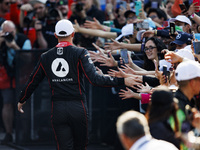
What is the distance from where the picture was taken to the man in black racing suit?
693 cm

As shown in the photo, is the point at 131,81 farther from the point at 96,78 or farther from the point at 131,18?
the point at 131,18

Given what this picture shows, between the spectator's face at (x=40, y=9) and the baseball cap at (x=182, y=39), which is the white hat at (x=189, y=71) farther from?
the spectator's face at (x=40, y=9)

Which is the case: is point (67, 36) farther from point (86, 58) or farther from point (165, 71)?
point (165, 71)

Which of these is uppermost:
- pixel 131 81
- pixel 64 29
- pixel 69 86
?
pixel 64 29

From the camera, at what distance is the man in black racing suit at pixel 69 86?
6.93 metres

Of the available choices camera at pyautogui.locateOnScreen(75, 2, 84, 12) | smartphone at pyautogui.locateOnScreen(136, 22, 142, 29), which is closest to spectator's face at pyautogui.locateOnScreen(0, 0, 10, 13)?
camera at pyautogui.locateOnScreen(75, 2, 84, 12)

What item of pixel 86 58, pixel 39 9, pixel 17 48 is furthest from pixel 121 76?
pixel 39 9

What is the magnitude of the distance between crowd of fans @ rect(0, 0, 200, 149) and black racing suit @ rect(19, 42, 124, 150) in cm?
61

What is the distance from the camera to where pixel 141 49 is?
27.4ft

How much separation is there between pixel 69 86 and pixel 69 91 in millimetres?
71

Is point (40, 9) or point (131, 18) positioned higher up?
point (131, 18)

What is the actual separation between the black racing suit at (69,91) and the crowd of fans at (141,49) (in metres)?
0.61

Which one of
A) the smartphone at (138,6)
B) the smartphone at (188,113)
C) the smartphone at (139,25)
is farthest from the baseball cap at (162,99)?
the smartphone at (138,6)

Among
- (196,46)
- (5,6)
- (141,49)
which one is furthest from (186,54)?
(5,6)
